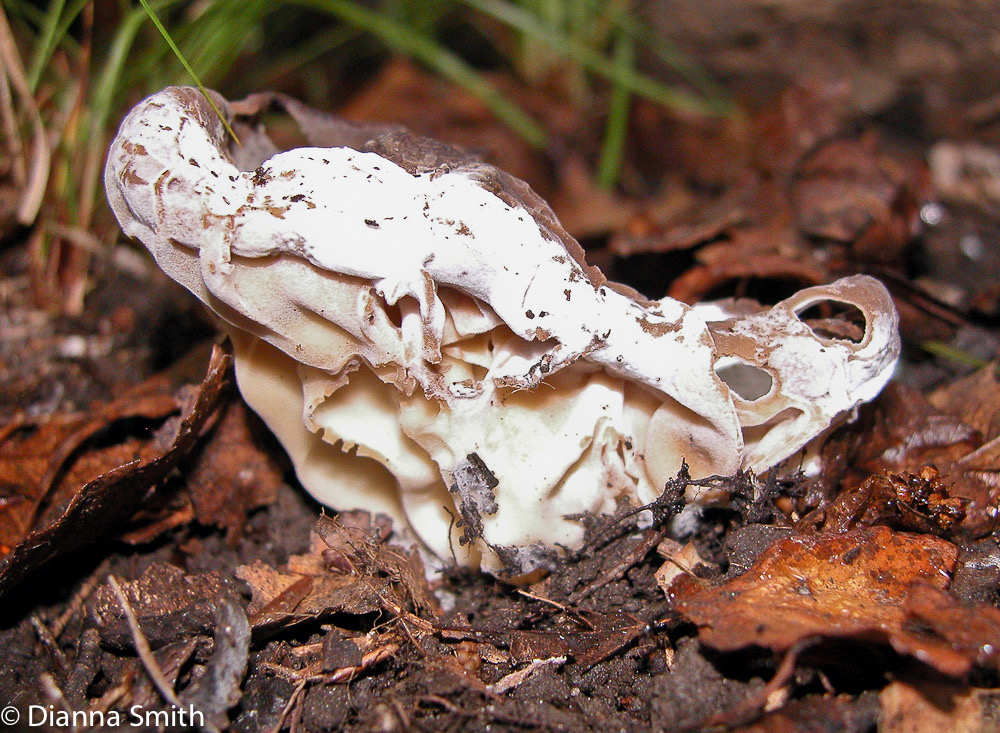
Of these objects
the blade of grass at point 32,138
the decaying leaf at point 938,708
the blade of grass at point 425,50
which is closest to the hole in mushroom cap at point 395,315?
the decaying leaf at point 938,708

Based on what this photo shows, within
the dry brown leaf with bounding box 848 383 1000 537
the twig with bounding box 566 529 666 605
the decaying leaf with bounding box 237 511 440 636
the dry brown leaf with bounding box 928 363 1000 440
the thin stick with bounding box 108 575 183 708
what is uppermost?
the thin stick with bounding box 108 575 183 708

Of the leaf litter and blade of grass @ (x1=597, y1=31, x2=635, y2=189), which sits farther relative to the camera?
blade of grass @ (x1=597, y1=31, x2=635, y2=189)

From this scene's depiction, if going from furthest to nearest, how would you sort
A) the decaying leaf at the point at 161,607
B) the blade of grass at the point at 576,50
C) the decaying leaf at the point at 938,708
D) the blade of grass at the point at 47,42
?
the blade of grass at the point at 576,50 < the blade of grass at the point at 47,42 < the decaying leaf at the point at 161,607 < the decaying leaf at the point at 938,708

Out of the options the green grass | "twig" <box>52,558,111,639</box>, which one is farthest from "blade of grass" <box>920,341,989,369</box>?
"twig" <box>52,558,111,639</box>

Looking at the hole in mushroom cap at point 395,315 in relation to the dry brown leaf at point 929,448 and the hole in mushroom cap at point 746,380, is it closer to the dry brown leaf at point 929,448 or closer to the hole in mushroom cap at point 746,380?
the hole in mushroom cap at point 746,380

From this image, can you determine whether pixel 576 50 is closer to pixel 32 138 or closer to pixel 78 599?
pixel 32 138

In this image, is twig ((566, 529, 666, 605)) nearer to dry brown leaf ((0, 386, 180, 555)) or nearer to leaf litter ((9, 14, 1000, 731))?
leaf litter ((9, 14, 1000, 731))
